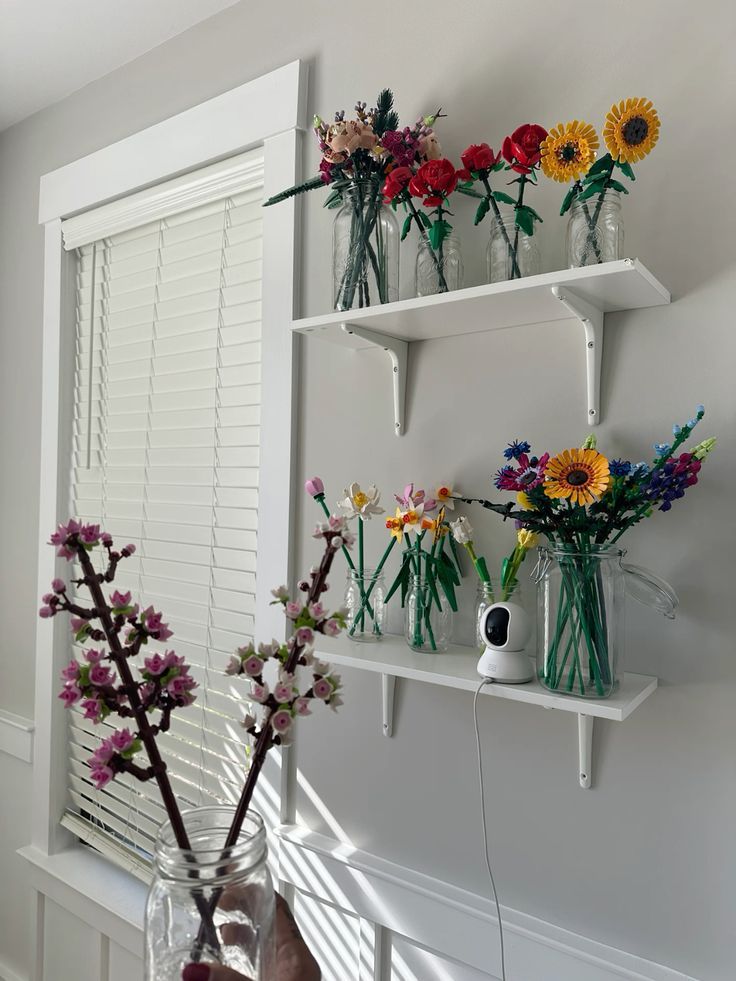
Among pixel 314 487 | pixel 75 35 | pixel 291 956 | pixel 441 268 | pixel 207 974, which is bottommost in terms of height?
pixel 291 956

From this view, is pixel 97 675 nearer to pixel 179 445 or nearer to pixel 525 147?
pixel 525 147

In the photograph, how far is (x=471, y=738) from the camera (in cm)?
129

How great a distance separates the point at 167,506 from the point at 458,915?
Result: 1103mm

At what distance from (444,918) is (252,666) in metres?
0.90

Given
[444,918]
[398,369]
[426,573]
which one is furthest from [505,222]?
[444,918]

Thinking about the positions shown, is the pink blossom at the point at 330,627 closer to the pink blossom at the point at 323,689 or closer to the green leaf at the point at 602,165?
the pink blossom at the point at 323,689

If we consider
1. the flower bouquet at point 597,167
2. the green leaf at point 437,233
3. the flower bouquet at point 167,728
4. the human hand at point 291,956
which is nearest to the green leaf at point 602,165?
the flower bouquet at point 597,167

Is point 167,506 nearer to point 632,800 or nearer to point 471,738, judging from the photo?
point 471,738

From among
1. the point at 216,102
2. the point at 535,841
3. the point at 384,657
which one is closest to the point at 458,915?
the point at 535,841

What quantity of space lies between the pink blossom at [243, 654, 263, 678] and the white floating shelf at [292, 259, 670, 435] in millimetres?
646

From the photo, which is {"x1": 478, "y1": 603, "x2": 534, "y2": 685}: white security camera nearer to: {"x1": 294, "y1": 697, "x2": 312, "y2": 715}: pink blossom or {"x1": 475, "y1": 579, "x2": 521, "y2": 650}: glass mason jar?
{"x1": 475, "y1": 579, "x2": 521, "y2": 650}: glass mason jar

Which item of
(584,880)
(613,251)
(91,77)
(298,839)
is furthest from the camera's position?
(91,77)

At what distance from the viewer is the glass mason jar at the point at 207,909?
0.59 metres

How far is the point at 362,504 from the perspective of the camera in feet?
4.25
